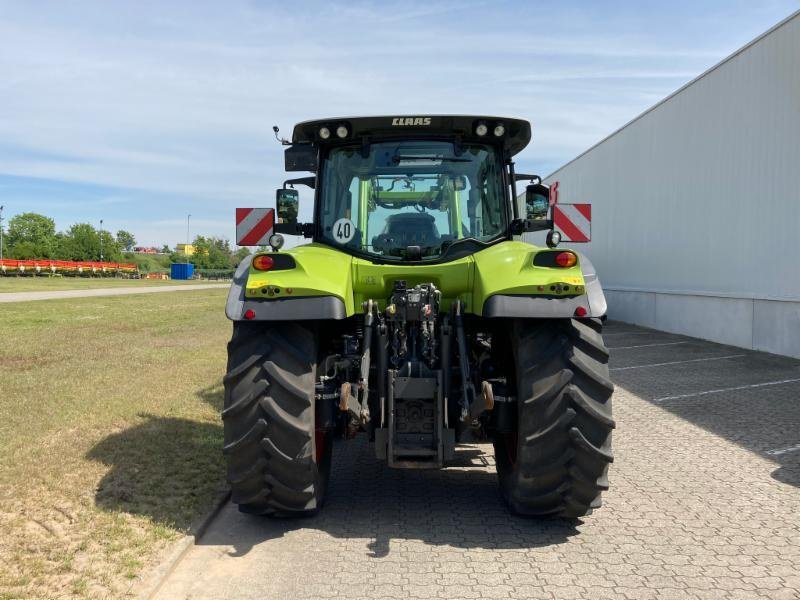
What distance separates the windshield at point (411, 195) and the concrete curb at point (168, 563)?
206 cm

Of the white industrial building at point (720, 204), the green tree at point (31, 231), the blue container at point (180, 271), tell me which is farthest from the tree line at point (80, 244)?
the white industrial building at point (720, 204)

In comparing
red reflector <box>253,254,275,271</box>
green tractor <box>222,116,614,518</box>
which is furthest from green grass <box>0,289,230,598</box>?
red reflector <box>253,254,275,271</box>

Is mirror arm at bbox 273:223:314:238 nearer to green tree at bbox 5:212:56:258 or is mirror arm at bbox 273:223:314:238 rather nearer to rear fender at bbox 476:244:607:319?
rear fender at bbox 476:244:607:319

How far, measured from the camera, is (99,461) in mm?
5613

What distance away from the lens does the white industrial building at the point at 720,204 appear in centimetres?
1230

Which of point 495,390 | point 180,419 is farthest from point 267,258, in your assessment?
point 180,419

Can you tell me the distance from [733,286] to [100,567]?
1313 centimetres

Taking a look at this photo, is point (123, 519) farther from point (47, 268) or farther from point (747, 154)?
point (47, 268)

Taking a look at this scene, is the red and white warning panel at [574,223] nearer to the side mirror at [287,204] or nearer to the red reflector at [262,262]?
the side mirror at [287,204]

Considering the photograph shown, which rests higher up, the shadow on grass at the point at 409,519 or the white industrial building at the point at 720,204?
the white industrial building at the point at 720,204

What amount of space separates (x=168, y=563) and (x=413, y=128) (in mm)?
3132

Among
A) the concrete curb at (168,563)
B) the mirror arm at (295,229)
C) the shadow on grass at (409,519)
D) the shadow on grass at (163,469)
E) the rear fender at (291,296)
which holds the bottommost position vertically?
the shadow on grass at (409,519)

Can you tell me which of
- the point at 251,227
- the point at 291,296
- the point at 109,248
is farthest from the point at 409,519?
the point at 109,248

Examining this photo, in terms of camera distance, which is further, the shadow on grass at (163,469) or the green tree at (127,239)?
the green tree at (127,239)
